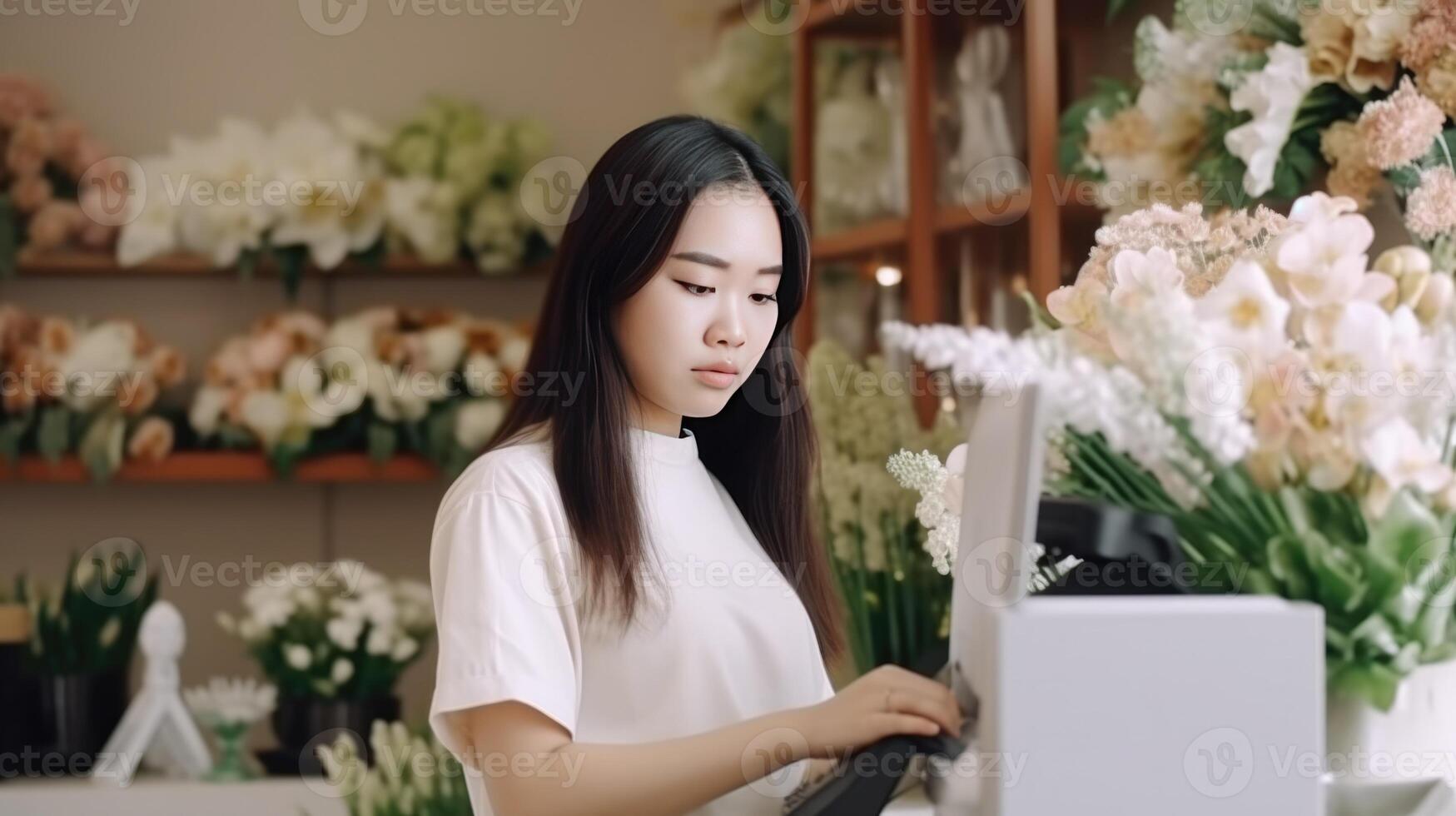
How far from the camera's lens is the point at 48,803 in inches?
88.8

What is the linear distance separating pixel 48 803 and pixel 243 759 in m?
0.29

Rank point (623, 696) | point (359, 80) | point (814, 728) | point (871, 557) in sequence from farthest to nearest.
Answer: point (359, 80) < point (871, 557) < point (623, 696) < point (814, 728)

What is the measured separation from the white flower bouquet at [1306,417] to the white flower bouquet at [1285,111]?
42 centimetres

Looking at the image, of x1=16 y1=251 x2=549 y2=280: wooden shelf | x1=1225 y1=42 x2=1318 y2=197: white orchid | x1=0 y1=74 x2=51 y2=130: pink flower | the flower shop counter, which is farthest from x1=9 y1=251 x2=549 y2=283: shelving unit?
x1=1225 y1=42 x2=1318 y2=197: white orchid

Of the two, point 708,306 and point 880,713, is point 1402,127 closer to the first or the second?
point 708,306

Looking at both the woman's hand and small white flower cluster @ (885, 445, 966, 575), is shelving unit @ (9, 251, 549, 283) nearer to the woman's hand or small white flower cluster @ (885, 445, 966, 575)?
small white flower cluster @ (885, 445, 966, 575)

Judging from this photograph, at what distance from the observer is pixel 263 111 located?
278cm

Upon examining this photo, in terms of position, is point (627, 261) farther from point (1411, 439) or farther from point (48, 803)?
point (48, 803)

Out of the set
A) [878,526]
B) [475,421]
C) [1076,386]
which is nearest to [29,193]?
[475,421]

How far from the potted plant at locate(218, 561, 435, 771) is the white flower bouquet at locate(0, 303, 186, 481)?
0.38 m

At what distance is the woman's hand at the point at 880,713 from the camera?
750mm

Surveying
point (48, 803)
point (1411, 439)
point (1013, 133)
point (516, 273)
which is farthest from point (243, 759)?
point (1411, 439)

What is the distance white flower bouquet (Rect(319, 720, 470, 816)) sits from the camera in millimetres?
1776

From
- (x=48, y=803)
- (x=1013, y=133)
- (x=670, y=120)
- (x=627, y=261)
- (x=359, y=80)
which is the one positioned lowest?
(x=48, y=803)
